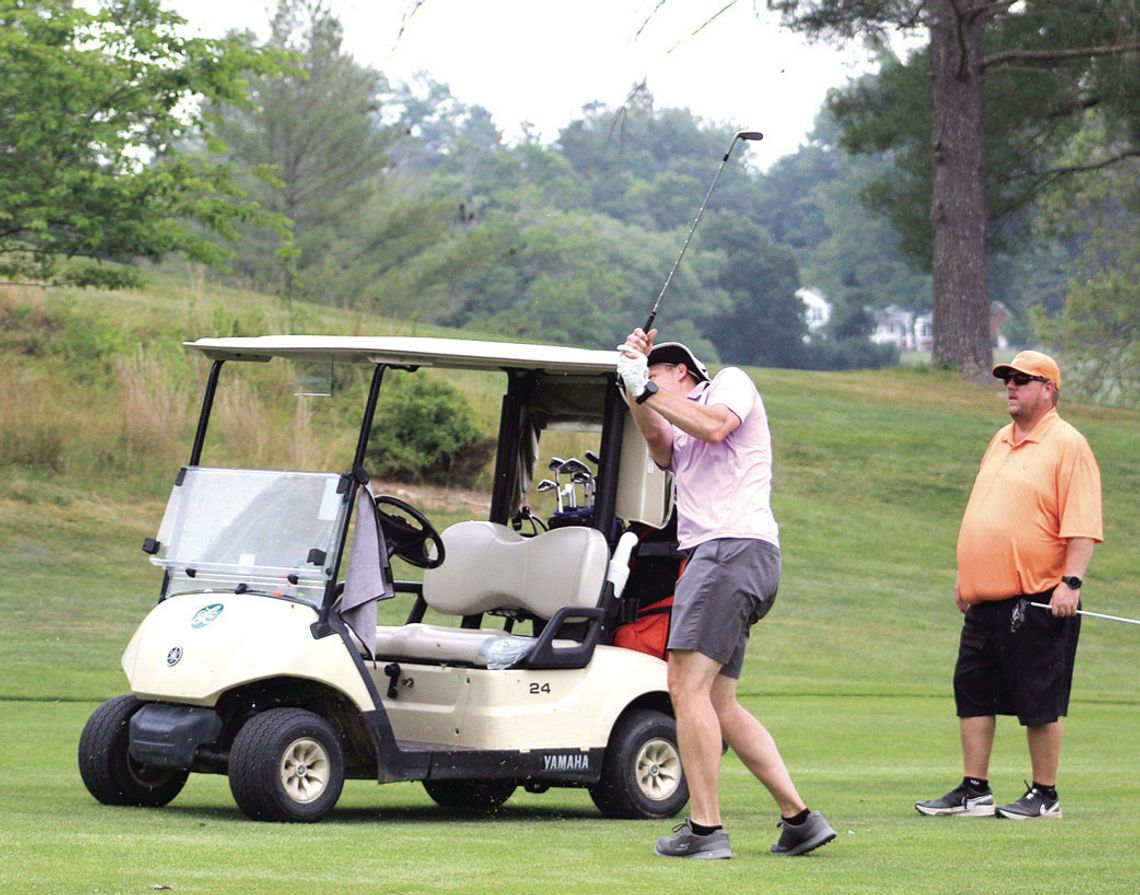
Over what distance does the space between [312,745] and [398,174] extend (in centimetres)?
5682

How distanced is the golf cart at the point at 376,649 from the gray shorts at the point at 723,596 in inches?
50.4

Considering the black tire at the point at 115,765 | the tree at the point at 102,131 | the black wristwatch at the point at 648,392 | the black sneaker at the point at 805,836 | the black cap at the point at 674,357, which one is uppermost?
the tree at the point at 102,131


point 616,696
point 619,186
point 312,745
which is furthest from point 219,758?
point 619,186

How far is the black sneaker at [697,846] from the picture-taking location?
224 inches

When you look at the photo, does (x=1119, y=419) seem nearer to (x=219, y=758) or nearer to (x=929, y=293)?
(x=219, y=758)

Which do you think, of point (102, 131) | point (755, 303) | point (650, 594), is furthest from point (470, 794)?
point (755, 303)

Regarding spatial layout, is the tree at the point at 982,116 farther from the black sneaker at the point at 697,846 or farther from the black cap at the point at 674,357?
the black sneaker at the point at 697,846

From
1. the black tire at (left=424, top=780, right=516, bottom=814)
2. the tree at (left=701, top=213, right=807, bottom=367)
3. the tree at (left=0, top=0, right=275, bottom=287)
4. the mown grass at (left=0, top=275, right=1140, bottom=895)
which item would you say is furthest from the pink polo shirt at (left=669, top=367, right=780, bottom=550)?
the tree at (left=701, top=213, right=807, bottom=367)

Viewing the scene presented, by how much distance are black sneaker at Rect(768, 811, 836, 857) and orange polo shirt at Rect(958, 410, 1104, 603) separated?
5.52 feet

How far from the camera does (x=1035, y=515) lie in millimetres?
7184

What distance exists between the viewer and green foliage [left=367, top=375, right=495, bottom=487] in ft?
69.8

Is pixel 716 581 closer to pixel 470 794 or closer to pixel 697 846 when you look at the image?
pixel 697 846

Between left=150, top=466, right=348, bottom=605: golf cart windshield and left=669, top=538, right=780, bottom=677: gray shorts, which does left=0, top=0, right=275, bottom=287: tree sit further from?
left=669, top=538, right=780, bottom=677: gray shorts

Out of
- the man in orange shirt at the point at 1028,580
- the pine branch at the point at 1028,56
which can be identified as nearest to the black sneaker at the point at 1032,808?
the man in orange shirt at the point at 1028,580
